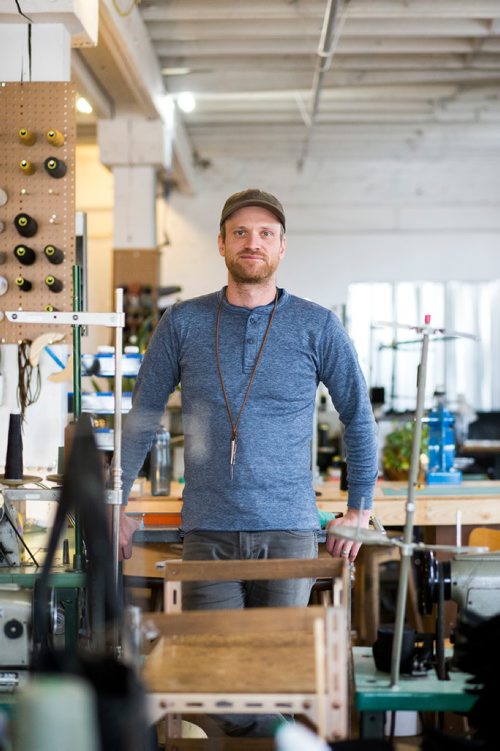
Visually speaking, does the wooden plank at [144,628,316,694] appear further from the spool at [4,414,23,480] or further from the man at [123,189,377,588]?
the spool at [4,414,23,480]

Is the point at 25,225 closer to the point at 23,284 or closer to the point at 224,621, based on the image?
the point at 23,284

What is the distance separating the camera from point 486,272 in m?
10.2

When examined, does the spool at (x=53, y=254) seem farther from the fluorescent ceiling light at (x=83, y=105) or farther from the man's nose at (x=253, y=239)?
the fluorescent ceiling light at (x=83, y=105)

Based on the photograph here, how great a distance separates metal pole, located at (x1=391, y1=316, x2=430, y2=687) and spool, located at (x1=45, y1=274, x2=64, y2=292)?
7.25 ft

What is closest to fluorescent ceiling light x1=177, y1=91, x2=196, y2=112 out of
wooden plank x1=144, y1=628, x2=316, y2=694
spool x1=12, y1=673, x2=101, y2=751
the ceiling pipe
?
the ceiling pipe

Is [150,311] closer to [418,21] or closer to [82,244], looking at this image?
[418,21]

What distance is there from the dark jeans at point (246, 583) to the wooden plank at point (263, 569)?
12.2 inches

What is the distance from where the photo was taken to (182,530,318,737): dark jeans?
242cm

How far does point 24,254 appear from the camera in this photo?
154 inches

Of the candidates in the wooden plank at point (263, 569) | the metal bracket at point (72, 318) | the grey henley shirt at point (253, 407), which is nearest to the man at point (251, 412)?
the grey henley shirt at point (253, 407)

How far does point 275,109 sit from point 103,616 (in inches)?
254

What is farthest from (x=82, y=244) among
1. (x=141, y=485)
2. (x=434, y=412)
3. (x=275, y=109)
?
(x=275, y=109)

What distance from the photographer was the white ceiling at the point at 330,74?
19.0 feet

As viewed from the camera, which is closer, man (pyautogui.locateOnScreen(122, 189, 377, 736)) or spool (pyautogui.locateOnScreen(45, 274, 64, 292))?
man (pyautogui.locateOnScreen(122, 189, 377, 736))
